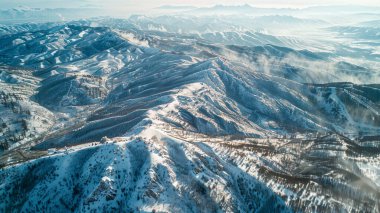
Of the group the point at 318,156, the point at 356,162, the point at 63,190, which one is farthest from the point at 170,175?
the point at 356,162

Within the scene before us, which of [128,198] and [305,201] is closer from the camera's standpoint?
[128,198]

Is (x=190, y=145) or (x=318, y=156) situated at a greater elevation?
(x=190, y=145)

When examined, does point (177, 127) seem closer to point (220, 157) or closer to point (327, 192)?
point (220, 157)

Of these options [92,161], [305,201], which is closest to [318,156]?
[305,201]

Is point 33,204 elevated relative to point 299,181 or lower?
lower

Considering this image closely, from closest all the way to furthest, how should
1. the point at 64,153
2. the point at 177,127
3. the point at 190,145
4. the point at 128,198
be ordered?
the point at 128,198, the point at 64,153, the point at 190,145, the point at 177,127

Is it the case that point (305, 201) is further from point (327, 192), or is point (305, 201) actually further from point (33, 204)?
point (33, 204)

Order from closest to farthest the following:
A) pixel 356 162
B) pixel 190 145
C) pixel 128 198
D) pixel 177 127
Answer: pixel 128 198
pixel 190 145
pixel 356 162
pixel 177 127

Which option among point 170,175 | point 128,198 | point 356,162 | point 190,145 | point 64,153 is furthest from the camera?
point 356,162

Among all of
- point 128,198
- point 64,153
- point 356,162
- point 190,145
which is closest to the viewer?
point 128,198
